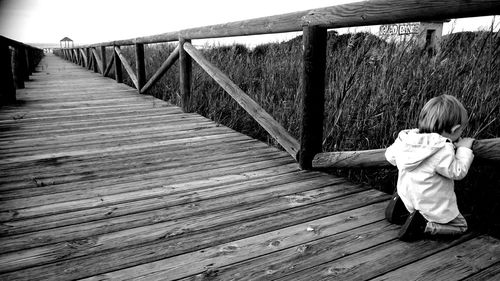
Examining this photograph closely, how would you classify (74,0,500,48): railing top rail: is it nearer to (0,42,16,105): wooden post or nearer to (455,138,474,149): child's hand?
(455,138,474,149): child's hand

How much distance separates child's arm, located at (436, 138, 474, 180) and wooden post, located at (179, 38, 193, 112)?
3.37 metres

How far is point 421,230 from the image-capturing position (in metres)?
1.43

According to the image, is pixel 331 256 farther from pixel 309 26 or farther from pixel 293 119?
pixel 293 119

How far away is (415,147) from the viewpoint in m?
1.38

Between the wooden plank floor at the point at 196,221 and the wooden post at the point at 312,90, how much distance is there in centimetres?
19

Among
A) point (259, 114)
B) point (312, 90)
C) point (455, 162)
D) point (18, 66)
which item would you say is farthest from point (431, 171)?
point (18, 66)

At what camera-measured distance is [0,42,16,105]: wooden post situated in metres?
4.61

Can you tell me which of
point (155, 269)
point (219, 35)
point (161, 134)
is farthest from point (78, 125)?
point (155, 269)

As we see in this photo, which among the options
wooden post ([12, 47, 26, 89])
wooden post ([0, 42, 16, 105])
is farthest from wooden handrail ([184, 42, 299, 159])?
wooden post ([12, 47, 26, 89])

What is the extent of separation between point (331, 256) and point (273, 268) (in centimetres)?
24

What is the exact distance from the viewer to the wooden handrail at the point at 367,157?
4.26 feet

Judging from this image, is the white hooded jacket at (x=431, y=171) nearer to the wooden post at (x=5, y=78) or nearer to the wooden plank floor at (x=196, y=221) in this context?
the wooden plank floor at (x=196, y=221)

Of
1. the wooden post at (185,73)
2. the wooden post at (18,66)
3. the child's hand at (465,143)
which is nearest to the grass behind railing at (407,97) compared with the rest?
the child's hand at (465,143)

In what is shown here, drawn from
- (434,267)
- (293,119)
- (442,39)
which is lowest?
(434,267)
